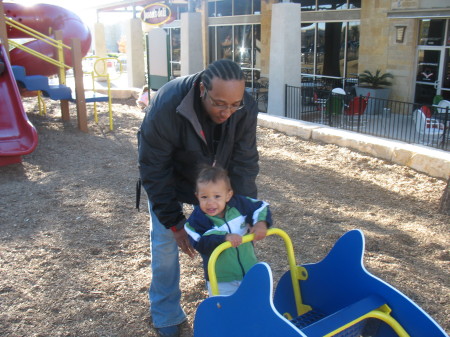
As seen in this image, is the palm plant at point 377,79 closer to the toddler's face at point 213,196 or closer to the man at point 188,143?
the man at point 188,143

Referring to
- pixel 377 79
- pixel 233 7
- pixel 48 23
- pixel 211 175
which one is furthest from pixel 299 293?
pixel 233 7

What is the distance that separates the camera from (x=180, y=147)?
244 cm

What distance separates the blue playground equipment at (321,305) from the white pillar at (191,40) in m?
11.7

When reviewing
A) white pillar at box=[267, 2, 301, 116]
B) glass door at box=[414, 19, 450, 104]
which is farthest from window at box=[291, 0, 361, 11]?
white pillar at box=[267, 2, 301, 116]

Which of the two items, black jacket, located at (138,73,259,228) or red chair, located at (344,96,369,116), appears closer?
black jacket, located at (138,73,259,228)

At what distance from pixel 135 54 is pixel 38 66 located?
6.51m

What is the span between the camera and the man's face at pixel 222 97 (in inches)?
82.0

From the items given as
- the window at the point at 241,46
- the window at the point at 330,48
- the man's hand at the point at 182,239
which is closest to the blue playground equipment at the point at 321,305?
the man's hand at the point at 182,239

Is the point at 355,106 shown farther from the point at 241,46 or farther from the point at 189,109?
the point at 189,109

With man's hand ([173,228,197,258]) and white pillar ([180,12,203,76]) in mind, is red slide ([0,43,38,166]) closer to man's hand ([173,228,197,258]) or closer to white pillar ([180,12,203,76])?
man's hand ([173,228,197,258])

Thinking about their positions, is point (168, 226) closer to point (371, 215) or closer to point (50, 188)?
point (371, 215)

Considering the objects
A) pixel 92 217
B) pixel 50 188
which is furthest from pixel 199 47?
pixel 92 217

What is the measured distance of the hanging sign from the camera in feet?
52.1

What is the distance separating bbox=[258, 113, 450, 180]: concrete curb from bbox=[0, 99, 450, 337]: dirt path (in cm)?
15
